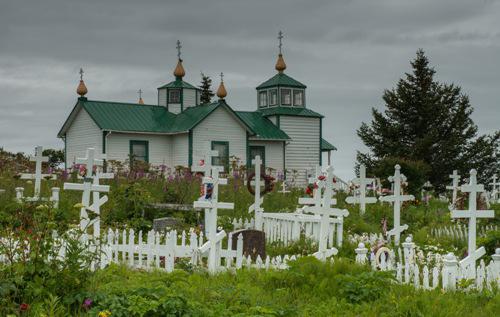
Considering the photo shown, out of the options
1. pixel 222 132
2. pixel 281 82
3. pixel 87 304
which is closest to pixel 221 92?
pixel 222 132

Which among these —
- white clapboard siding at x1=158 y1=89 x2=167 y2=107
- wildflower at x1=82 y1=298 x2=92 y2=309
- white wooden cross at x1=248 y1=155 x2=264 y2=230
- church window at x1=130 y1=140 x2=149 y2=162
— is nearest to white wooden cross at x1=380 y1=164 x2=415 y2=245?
white wooden cross at x1=248 y1=155 x2=264 y2=230

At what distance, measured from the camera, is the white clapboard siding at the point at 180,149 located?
34.7 meters

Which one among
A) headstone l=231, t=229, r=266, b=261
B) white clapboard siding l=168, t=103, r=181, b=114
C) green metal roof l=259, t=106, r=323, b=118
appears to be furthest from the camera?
green metal roof l=259, t=106, r=323, b=118

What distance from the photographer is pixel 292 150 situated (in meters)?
38.8

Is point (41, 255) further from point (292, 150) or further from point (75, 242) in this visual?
point (292, 150)

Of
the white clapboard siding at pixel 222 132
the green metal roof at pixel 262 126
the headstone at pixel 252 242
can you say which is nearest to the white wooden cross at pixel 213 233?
the headstone at pixel 252 242

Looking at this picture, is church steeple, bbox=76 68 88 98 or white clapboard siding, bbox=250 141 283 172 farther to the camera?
white clapboard siding, bbox=250 141 283 172

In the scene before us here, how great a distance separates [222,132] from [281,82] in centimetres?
605

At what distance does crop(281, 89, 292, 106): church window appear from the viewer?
39594 mm

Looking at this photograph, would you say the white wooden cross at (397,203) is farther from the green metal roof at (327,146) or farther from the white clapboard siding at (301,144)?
the green metal roof at (327,146)

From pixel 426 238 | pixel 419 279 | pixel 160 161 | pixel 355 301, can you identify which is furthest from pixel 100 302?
pixel 160 161

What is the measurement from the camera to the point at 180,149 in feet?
115

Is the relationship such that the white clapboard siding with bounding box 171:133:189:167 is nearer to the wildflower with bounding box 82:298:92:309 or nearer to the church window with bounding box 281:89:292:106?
the church window with bounding box 281:89:292:106

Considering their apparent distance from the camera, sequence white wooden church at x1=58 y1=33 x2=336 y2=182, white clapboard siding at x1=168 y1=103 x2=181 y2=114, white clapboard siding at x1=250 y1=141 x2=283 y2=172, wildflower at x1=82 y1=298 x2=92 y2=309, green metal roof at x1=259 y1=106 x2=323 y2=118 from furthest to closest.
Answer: green metal roof at x1=259 y1=106 x2=323 y2=118 < white clapboard siding at x1=168 y1=103 x2=181 y2=114 < white clapboard siding at x1=250 y1=141 x2=283 y2=172 < white wooden church at x1=58 y1=33 x2=336 y2=182 < wildflower at x1=82 y1=298 x2=92 y2=309
